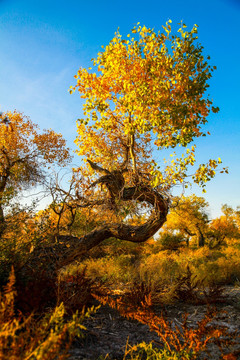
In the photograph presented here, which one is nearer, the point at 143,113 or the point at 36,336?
the point at 36,336

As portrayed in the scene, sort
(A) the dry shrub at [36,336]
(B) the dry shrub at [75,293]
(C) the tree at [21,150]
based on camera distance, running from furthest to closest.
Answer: (C) the tree at [21,150] < (B) the dry shrub at [75,293] < (A) the dry shrub at [36,336]

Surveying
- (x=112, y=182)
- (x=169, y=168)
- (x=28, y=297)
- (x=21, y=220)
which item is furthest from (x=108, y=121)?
(x=28, y=297)

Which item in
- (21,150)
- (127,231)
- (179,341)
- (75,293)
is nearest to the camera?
(179,341)

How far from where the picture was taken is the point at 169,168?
20.6ft

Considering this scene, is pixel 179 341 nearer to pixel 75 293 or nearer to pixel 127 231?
pixel 75 293

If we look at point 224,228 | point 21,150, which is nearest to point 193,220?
point 224,228

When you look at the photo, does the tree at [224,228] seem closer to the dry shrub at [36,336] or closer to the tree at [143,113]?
the tree at [143,113]

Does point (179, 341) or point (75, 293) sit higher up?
point (75, 293)

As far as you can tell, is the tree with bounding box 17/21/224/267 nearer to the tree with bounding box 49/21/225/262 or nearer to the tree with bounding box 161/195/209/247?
the tree with bounding box 49/21/225/262

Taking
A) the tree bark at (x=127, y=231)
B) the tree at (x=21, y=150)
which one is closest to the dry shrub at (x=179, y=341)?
the tree bark at (x=127, y=231)

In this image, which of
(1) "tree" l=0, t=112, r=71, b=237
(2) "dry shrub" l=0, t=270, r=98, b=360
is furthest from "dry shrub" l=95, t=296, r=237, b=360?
(1) "tree" l=0, t=112, r=71, b=237

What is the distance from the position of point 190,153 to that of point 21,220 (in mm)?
4217

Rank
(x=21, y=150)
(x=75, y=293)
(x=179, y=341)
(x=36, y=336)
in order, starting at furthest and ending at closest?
1. (x=21, y=150)
2. (x=75, y=293)
3. (x=179, y=341)
4. (x=36, y=336)

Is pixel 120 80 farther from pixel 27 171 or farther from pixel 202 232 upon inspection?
pixel 202 232
